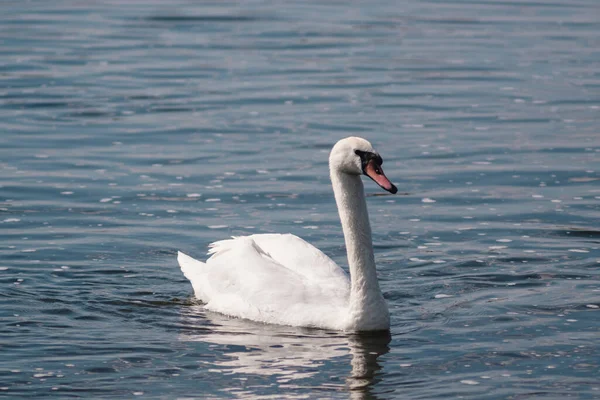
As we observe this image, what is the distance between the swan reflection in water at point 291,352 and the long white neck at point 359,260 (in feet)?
0.46

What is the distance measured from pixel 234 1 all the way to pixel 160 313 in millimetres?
24332

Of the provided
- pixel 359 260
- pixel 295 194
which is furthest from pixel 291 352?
pixel 295 194

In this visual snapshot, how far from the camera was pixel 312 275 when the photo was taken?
12055 millimetres

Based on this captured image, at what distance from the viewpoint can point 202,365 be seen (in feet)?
34.3

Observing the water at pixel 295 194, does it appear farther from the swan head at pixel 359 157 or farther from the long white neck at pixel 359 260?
the swan head at pixel 359 157

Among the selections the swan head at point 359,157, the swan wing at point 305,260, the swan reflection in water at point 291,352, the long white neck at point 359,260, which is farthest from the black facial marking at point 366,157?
the swan reflection in water at point 291,352

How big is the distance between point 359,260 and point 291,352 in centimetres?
119

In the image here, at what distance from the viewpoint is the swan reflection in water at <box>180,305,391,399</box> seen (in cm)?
1005

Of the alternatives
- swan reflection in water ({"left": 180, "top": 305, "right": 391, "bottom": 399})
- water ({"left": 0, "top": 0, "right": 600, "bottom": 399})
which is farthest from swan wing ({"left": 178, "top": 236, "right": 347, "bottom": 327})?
water ({"left": 0, "top": 0, "right": 600, "bottom": 399})

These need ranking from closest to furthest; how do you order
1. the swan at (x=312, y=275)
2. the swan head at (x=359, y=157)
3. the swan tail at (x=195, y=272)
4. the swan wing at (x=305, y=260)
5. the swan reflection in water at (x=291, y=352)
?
the swan reflection in water at (x=291, y=352) < the swan head at (x=359, y=157) < the swan at (x=312, y=275) < the swan wing at (x=305, y=260) < the swan tail at (x=195, y=272)

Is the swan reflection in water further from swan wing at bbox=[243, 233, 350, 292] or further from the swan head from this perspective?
the swan head

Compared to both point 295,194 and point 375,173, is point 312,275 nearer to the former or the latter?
point 375,173

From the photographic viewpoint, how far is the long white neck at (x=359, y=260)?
11.4m

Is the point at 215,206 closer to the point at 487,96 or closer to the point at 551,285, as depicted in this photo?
the point at 551,285
